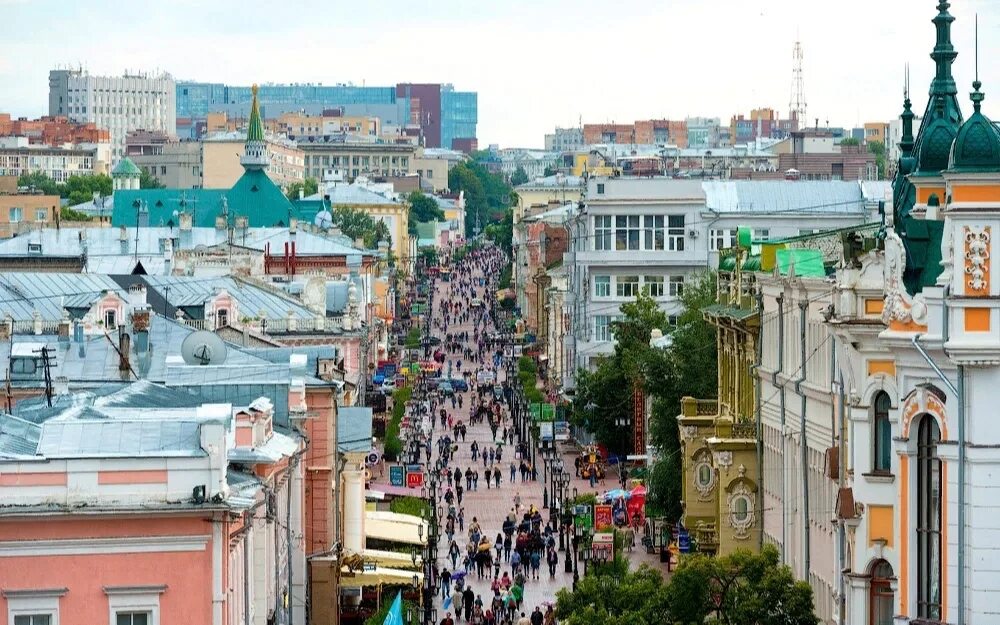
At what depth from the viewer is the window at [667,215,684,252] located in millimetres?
95438

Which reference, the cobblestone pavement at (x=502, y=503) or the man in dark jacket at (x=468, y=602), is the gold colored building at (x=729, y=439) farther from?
the man in dark jacket at (x=468, y=602)

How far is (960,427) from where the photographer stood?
2667cm

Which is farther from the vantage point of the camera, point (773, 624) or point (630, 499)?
point (630, 499)

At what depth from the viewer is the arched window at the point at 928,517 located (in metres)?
27.2

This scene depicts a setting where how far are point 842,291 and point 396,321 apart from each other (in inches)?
4931

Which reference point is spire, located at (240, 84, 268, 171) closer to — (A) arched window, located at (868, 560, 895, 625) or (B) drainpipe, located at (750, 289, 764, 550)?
(B) drainpipe, located at (750, 289, 764, 550)

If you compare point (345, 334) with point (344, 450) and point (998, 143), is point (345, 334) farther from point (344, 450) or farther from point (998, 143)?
point (998, 143)

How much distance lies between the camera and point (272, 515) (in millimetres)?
38656

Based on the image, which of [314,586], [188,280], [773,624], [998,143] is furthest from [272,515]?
[188,280]

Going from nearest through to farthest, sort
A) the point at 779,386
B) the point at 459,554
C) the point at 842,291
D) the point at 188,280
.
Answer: the point at 842,291, the point at 779,386, the point at 459,554, the point at 188,280

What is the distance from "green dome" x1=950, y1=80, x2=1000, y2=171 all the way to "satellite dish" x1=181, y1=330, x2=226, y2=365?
2368 centimetres

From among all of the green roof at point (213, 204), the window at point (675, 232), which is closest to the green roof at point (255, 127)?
the green roof at point (213, 204)

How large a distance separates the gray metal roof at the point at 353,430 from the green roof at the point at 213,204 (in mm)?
79849

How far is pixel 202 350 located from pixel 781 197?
51.9 metres
